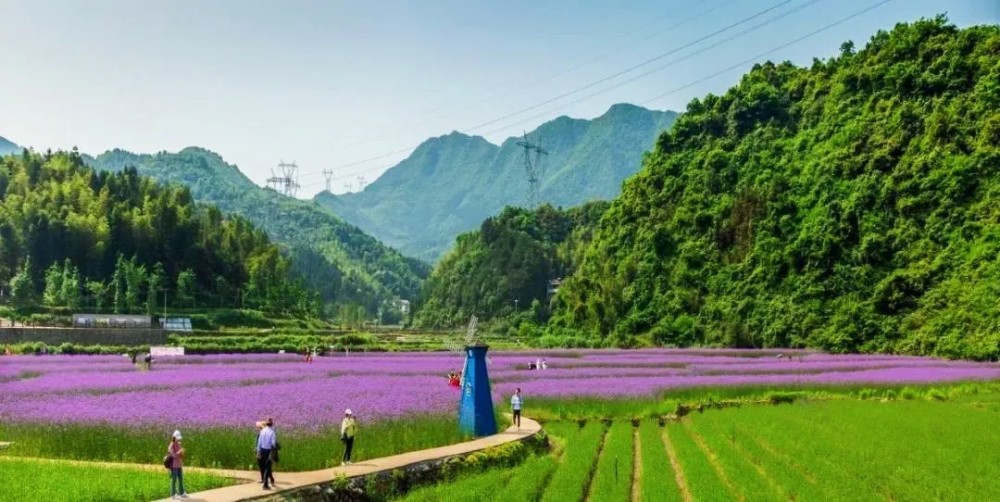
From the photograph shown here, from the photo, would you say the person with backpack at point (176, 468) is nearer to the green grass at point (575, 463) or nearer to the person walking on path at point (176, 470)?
the person walking on path at point (176, 470)

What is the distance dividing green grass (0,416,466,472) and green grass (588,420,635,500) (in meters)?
4.97

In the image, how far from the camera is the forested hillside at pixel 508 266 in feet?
528

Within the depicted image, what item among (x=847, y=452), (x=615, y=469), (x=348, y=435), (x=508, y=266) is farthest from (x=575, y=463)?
(x=508, y=266)

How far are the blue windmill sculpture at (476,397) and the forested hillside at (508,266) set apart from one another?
401ft

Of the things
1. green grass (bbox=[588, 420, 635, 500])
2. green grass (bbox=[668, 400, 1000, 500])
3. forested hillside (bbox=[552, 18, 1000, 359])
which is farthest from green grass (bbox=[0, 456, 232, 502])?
forested hillside (bbox=[552, 18, 1000, 359])

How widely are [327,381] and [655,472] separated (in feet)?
70.5

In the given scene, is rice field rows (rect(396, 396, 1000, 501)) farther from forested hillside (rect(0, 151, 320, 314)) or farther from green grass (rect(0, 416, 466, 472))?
forested hillside (rect(0, 151, 320, 314))

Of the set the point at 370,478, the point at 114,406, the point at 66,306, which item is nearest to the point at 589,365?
the point at 114,406

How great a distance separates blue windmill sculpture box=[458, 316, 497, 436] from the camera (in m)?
24.9

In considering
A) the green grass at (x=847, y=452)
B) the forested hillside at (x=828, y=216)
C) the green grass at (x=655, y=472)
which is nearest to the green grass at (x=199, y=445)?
the green grass at (x=655, y=472)

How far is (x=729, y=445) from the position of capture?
2520 cm

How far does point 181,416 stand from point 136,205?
12850cm

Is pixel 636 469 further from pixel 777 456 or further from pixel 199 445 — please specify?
pixel 199 445

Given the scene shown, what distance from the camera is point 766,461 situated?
73.4 ft
